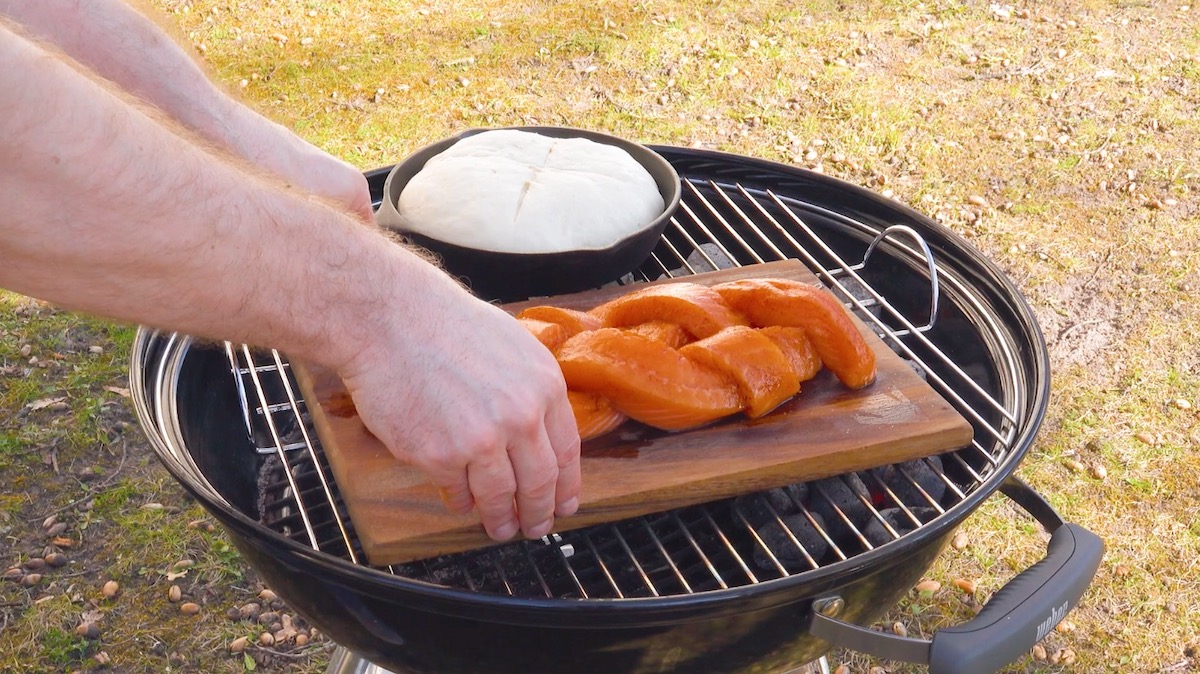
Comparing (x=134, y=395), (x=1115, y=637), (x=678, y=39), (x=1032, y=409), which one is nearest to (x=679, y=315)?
(x=1032, y=409)

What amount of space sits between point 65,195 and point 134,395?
0.89 metres

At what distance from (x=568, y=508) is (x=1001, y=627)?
33.7 inches

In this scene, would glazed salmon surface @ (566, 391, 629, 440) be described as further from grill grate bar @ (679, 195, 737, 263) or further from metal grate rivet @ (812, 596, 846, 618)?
Answer: grill grate bar @ (679, 195, 737, 263)

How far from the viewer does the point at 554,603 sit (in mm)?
1692

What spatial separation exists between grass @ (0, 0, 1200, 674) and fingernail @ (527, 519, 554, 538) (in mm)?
1888

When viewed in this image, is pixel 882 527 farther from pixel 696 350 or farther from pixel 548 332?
pixel 548 332

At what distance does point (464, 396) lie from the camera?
166 cm

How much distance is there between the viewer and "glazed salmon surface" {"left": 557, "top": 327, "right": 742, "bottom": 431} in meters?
2.08

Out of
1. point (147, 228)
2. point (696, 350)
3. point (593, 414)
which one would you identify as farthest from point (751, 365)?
point (147, 228)

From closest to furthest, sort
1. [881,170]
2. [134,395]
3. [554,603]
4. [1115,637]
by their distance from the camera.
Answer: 1. [554,603]
2. [134,395]
3. [1115,637]
4. [881,170]

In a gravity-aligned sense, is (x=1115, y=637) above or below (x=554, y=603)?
below

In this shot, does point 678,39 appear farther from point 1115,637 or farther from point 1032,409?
point 1032,409

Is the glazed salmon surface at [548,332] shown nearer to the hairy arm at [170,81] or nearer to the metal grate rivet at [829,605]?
the hairy arm at [170,81]

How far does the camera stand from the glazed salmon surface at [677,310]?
2305 mm
